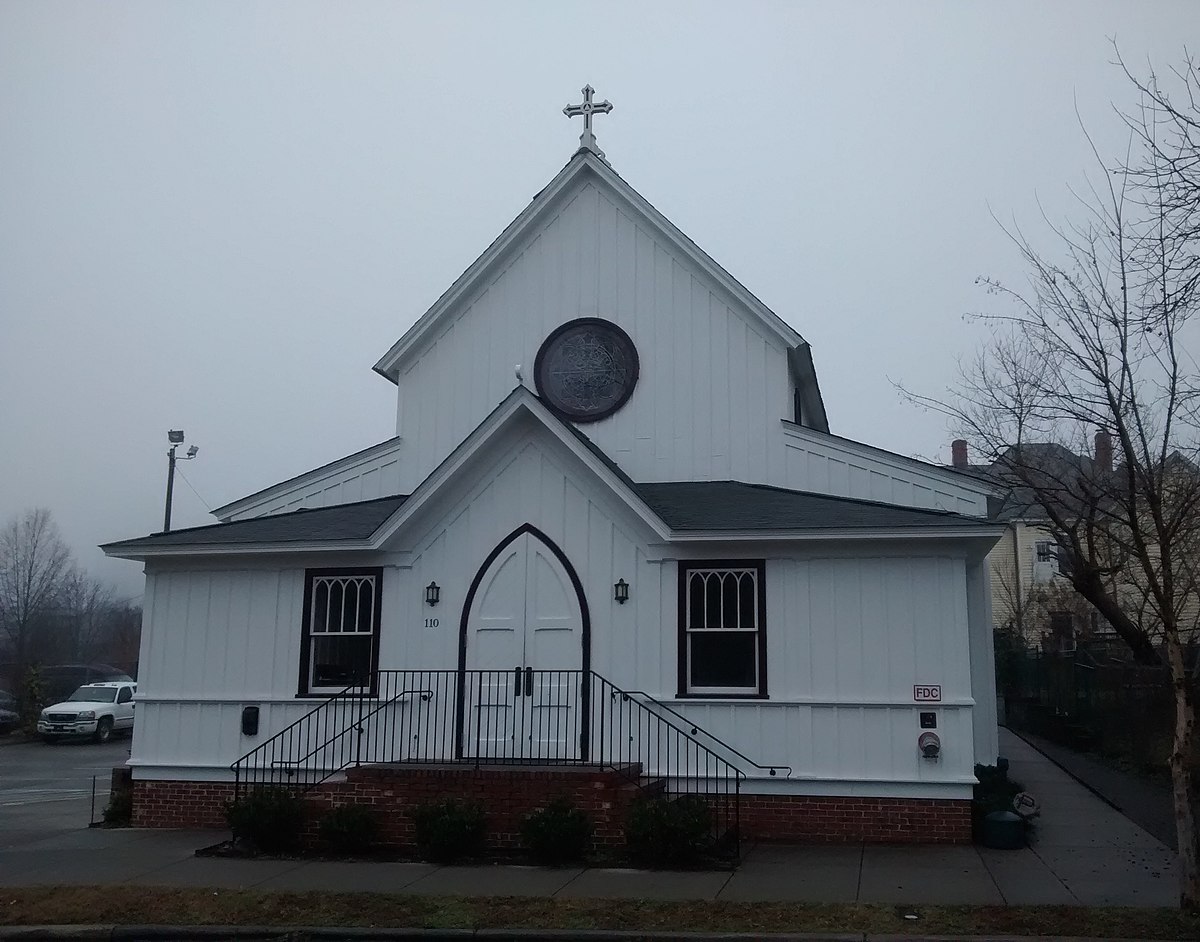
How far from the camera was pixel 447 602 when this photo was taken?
1504 cm

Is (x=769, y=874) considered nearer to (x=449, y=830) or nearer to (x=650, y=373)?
(x=449, y=830)

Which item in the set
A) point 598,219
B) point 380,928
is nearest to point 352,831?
point 380,928

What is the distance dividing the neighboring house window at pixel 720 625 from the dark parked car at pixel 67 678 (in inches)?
1159

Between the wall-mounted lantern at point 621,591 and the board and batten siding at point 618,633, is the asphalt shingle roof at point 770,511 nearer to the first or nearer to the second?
the board and batten siding at point 618,633

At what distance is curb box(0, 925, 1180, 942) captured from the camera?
902 cm

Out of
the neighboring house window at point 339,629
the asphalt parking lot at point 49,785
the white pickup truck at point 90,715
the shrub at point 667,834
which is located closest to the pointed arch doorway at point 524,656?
the neighboring house window at point 339,629

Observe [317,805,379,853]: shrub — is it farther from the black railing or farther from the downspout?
the downspout

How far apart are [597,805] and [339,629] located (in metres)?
4.60

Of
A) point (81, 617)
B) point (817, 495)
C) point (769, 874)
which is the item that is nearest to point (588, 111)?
point (817, 495)

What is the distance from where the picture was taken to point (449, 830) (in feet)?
40.3

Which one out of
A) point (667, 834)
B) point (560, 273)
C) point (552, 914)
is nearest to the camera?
point (552, 914)

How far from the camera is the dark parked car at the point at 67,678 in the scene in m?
37.9

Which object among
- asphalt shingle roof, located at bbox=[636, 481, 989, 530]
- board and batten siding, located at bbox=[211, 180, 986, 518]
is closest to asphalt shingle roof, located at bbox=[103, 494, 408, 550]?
board and batten siding, located at bbox=[211, 180, 986, 518]

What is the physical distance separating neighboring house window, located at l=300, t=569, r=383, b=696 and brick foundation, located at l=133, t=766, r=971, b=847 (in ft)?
6.62
